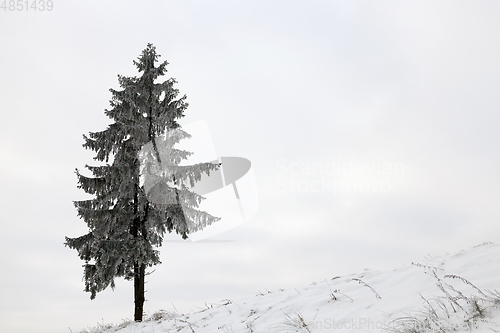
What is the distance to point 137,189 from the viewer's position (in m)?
13.5

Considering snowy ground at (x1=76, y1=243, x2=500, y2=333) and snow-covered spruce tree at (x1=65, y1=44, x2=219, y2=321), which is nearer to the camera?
snowy ground at (x1=76, y1=243, x2=500, y2=333)

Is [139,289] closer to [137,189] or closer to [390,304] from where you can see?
[137,189]

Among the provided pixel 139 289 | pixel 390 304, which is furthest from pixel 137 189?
pixel 390 304

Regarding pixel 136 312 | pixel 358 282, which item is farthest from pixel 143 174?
pixel 358 282

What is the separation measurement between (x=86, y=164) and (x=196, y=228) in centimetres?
503

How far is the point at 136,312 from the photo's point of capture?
12.8 m

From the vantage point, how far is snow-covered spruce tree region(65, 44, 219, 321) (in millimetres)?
12766

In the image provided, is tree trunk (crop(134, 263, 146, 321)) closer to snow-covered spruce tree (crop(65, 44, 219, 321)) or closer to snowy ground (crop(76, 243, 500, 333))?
snow-covered spruce tree (crop(65, 44, 219, 321))

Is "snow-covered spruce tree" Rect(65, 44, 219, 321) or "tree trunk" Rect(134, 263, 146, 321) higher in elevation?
"snow-covered spruce tree" Rect(65, 44, 219, 321)

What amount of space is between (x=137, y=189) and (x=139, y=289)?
152 inches

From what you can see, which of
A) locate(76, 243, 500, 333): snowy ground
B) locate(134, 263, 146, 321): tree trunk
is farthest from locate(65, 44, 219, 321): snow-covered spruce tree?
locate(76, 243, 500, 333): snowy ground

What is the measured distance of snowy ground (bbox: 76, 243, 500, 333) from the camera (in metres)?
3.92

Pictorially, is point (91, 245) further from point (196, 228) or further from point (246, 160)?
point (246, 160)

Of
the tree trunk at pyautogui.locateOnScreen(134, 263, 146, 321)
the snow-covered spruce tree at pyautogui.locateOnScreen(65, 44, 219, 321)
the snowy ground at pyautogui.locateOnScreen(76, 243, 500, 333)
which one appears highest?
the snow-covered spruce tree at pyautogui.locateOnScreen(65, 44, 219, 321)
